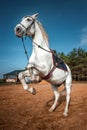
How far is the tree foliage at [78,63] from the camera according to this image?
58281 mm

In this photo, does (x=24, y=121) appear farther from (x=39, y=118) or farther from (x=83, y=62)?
(x=83, y=62)

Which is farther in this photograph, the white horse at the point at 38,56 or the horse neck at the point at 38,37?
the horse neck at the point at 38,37

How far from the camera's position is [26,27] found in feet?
21.8

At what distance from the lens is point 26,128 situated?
5.54 metres

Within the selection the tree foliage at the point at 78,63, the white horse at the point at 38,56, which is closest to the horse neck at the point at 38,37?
the white horse at the point at 38,56

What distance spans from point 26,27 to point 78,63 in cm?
5669

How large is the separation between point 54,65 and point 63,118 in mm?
1990

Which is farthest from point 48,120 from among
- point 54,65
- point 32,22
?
point 32,22

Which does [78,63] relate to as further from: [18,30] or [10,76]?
[18,30]

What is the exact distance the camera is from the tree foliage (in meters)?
58.3

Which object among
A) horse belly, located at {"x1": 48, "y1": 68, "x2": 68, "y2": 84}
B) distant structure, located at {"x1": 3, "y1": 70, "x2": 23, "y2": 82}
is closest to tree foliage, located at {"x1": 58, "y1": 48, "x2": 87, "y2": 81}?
distant structure, located at {"x1": 3, "y1": 70, "x2": 23, "y2": 82}

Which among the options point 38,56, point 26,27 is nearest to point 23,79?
point 38,56

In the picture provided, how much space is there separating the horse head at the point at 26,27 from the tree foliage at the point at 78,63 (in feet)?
167

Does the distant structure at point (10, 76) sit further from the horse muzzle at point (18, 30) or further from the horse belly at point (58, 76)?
the horse muzzle at point (18, 30)
